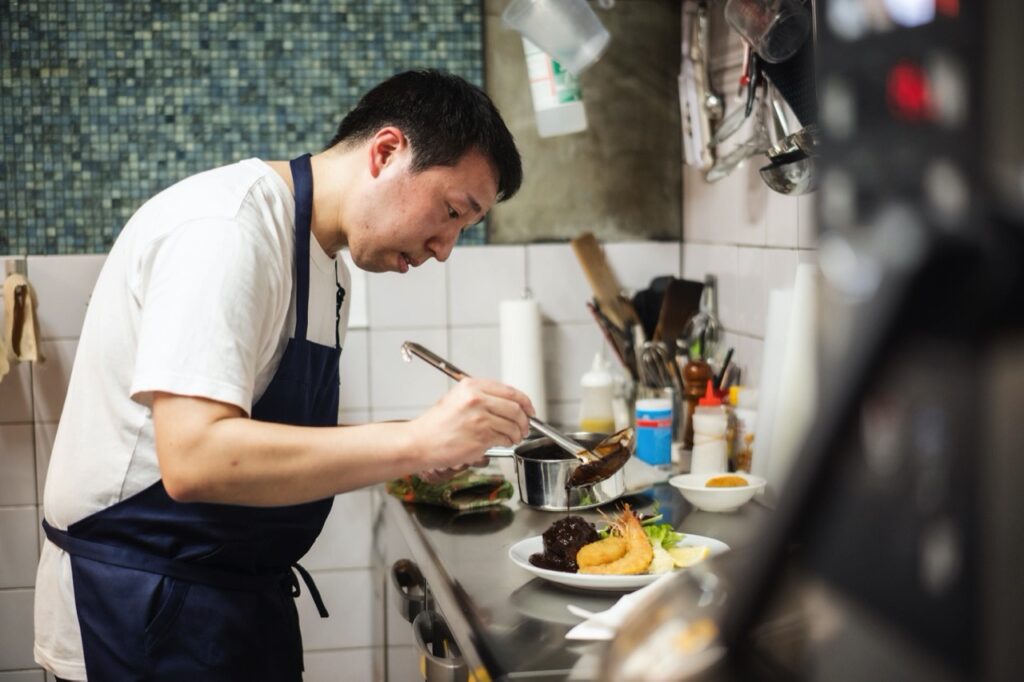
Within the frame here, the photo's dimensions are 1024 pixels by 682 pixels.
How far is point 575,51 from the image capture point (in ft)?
7.91

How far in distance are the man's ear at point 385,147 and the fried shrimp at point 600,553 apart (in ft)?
2.00

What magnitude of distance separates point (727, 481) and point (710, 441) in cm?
19

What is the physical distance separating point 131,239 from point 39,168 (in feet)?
4.34

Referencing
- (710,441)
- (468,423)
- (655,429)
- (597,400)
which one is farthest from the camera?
(597,400)

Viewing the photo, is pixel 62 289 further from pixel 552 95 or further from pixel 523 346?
pixel 552 95

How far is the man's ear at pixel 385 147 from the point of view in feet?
4.98

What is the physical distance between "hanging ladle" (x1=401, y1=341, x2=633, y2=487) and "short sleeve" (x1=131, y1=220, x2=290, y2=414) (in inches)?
20.9

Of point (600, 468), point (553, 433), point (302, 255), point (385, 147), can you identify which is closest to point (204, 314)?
point (302, 255)

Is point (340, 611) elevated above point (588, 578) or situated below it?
below

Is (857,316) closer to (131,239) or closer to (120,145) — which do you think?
(131,239)

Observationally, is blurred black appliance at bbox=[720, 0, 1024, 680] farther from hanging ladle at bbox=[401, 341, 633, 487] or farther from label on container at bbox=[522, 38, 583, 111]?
label on container at bbox=[522, 38, 583, 111]

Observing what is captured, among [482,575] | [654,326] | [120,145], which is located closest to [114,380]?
[482,575]

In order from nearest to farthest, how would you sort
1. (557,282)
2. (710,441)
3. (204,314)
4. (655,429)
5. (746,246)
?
1. (204,314)
2. (710,441)
3. (655,429)
4. (746,246)
5. (557,282)

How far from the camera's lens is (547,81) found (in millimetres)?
2588
